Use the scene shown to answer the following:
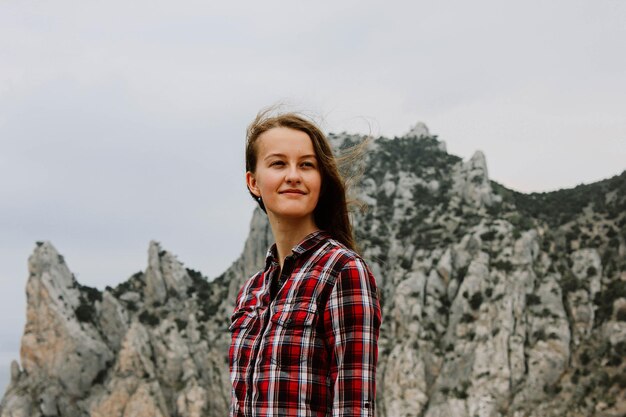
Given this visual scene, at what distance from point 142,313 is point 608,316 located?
140 feet

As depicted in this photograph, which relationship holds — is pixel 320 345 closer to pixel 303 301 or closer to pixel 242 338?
pixel 303 301

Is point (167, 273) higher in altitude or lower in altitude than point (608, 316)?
higher

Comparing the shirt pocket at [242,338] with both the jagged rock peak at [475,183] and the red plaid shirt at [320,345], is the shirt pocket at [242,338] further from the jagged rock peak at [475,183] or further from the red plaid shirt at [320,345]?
the jagged rock peak at [475,183]

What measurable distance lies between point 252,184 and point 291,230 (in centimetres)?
45

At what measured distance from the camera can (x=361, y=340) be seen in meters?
2.90

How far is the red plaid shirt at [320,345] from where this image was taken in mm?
2885

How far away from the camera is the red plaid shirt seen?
288 centimetres

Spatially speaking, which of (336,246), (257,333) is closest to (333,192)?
(336,246)

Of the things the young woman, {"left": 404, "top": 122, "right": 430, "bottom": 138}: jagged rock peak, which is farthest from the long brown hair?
{"left": 404, "top": 122, "right": 430, "bottom": 138}: jagged rock peak

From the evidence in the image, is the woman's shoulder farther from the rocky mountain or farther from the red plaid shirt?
the rocky mountain

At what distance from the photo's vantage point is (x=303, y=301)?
121 inches

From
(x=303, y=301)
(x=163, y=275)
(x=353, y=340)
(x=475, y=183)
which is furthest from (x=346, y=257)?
(x=163, y=275)

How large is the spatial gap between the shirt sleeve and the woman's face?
52 centimetres

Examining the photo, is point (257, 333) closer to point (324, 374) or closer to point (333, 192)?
point (324, 374)
